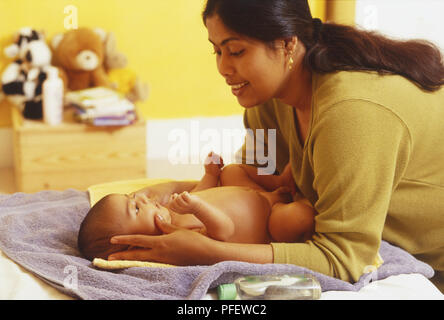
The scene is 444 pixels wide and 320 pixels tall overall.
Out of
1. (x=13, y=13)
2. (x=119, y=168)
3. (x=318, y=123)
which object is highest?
(x=13, y=13)

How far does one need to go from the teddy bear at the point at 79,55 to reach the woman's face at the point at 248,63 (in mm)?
1600

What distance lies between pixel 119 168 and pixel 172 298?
1719mm

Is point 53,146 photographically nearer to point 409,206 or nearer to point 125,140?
point 125,140

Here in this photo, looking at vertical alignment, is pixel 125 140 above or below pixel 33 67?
below

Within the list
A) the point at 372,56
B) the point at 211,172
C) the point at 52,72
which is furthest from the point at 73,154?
the point at 372,56

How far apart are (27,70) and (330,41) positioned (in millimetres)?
1874

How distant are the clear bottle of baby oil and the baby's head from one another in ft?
1.05

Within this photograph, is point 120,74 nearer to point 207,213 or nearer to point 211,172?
point 211,172

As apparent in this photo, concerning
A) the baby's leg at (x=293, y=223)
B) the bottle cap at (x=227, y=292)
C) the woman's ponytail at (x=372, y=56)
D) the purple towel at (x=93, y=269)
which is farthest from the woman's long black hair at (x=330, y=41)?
the bottle cap at (x=227, y=292)

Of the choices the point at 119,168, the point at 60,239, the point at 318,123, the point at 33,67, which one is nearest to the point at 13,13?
the point at 33,67

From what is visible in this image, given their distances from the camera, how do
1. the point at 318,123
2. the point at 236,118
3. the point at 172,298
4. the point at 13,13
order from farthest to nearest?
the point at 236,118
the point at 13,13
the point at 318,123
the point at 172,298

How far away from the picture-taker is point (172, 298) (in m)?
1.07

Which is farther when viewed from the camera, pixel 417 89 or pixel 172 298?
pixel 417 89

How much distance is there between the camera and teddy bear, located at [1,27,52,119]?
2.74 m
